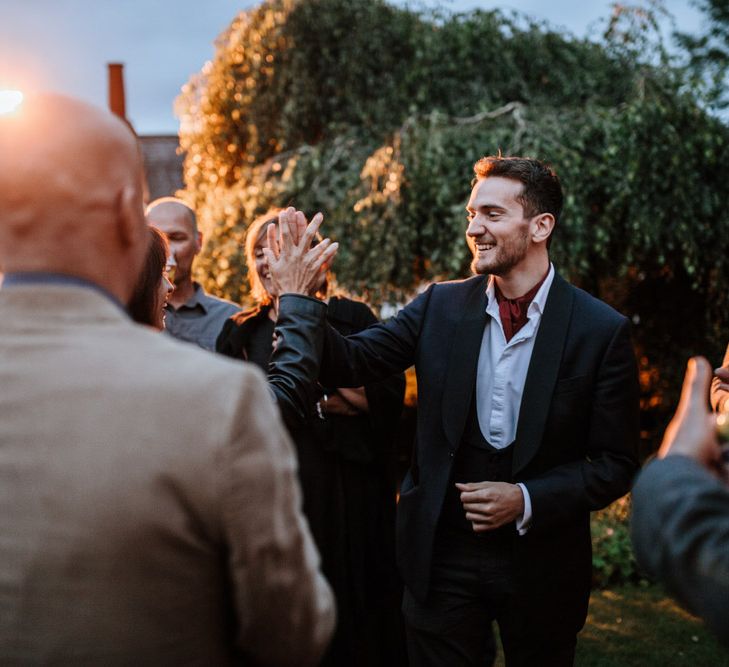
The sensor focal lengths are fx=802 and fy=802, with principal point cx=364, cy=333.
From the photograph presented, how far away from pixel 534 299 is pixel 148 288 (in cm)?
146

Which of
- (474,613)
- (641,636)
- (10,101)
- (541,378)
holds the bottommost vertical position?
(641,636)

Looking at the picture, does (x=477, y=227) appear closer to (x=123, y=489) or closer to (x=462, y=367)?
(x=462, y=367)

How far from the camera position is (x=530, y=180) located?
3055mm

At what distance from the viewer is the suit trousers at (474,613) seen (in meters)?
2.74

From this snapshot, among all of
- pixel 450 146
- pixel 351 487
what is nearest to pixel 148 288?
pixel 351 487

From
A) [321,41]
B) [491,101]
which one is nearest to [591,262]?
[491,101]

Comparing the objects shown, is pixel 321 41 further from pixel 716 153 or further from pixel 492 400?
pixel 492 400

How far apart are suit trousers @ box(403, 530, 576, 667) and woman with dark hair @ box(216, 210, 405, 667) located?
77 centimetres

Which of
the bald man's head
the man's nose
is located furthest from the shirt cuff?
the bald man's head

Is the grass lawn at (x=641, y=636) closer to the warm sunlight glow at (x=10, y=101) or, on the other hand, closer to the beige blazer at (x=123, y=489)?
the beige blazer at (x=123, y=489)

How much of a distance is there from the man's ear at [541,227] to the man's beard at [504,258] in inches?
2.5

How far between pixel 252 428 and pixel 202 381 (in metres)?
0.10

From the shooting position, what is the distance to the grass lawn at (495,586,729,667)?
4.78m

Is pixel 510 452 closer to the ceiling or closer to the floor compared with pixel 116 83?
closer to the floor
